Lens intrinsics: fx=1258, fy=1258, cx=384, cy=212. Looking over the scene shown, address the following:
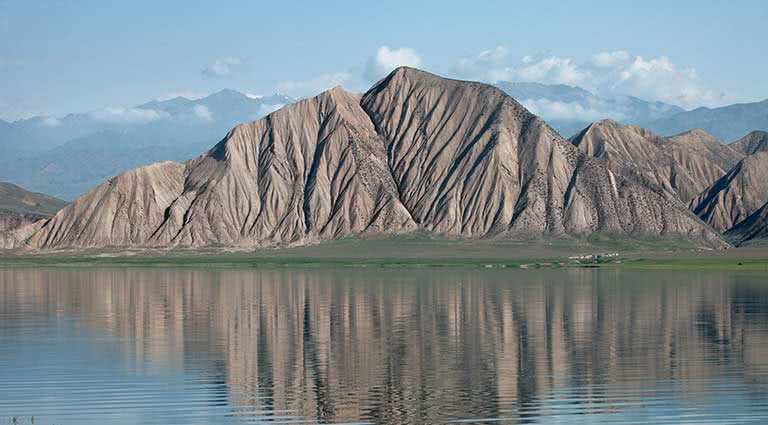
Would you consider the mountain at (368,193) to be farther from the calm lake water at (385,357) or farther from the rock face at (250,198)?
the calm lake water at (385,357)

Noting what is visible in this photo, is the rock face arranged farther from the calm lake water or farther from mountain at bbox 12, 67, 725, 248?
the calm lake water

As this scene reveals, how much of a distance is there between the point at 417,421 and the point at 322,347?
16944 mm

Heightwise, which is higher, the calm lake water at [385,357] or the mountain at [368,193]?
the mountain at [368,193]

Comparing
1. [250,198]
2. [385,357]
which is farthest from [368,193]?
[385,357]

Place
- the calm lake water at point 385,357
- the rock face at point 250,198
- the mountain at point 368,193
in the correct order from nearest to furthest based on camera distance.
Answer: the calm lake water at point 385,357, the rock face at point 250,198, the mountain at point 368,193

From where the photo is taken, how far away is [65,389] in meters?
36.2

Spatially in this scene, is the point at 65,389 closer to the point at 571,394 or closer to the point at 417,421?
the point at 417,421

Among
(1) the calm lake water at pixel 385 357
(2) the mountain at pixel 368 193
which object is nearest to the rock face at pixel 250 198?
(2) the mountain at pixel 368 193

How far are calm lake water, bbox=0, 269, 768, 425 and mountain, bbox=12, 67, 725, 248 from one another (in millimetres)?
99066

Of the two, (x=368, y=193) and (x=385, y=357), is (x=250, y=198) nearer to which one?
(x=368, y=193)

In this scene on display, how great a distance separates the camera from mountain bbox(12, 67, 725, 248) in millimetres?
181875

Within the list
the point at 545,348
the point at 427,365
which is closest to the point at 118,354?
the point at 427,365

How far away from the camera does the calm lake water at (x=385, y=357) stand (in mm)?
32469

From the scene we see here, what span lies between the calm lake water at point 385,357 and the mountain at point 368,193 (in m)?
99.1
